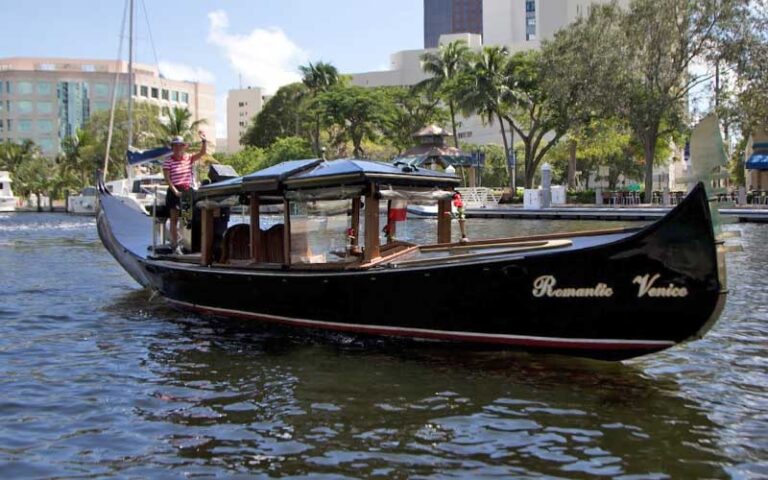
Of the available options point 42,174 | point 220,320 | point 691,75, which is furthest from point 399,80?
point 220,320

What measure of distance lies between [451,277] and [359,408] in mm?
2171

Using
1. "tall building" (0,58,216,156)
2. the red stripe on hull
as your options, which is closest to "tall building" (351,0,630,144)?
"tall building" (0,58,216,156)

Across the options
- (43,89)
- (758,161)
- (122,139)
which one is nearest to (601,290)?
(758,161)

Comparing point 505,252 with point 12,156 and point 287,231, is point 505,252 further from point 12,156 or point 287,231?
point 12,156

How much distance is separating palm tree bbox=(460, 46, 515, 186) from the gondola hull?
45230 mm

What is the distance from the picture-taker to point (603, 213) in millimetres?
38156

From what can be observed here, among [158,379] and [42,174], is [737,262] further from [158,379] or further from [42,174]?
[42,174]

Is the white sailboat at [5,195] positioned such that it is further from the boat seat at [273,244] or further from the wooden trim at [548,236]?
the wooden trim at [548,236]

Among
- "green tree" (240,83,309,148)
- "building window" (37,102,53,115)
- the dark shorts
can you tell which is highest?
"building window" (37,102,53,115)

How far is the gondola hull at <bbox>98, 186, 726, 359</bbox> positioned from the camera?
8133mm

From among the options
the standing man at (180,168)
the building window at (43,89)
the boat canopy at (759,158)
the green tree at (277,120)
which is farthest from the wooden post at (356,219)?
the building window at (43,89)

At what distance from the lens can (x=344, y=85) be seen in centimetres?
6962

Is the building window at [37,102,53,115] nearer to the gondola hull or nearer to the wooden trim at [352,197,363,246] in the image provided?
the gondola hull

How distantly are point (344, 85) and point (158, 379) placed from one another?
2456 inches
